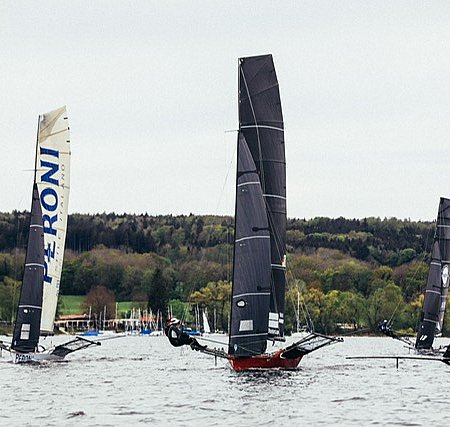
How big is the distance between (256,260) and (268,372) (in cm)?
621

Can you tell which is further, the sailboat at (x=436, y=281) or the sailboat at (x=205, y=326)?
the sailboat at (x=205, y=326)

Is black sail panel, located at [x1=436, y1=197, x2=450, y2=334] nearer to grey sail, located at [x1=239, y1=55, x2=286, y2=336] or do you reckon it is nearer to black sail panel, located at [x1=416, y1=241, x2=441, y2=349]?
black sail panel, located at [x1=416, y1=241, x2=441, y2=349]

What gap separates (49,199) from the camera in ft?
254

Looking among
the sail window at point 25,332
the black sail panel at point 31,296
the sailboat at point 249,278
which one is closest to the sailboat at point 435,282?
the sailboat at point 249,278

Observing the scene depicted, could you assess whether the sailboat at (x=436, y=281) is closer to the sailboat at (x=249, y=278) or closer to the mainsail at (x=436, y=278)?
the mainsail at (x=436, y=278)

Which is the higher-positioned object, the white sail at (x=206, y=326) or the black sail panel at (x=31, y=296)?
the white sail at (x=206, y=326)

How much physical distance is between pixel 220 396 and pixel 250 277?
858 cm

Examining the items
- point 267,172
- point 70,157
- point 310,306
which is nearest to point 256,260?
point 267,172

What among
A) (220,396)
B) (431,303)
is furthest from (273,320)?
(431,303)

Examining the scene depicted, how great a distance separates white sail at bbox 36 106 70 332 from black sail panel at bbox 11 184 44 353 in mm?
5205

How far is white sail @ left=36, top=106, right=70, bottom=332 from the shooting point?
7700 centimetres

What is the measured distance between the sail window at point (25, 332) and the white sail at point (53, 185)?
543 cm

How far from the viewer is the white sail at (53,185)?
77000 millimetres

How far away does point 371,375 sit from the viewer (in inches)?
2638
